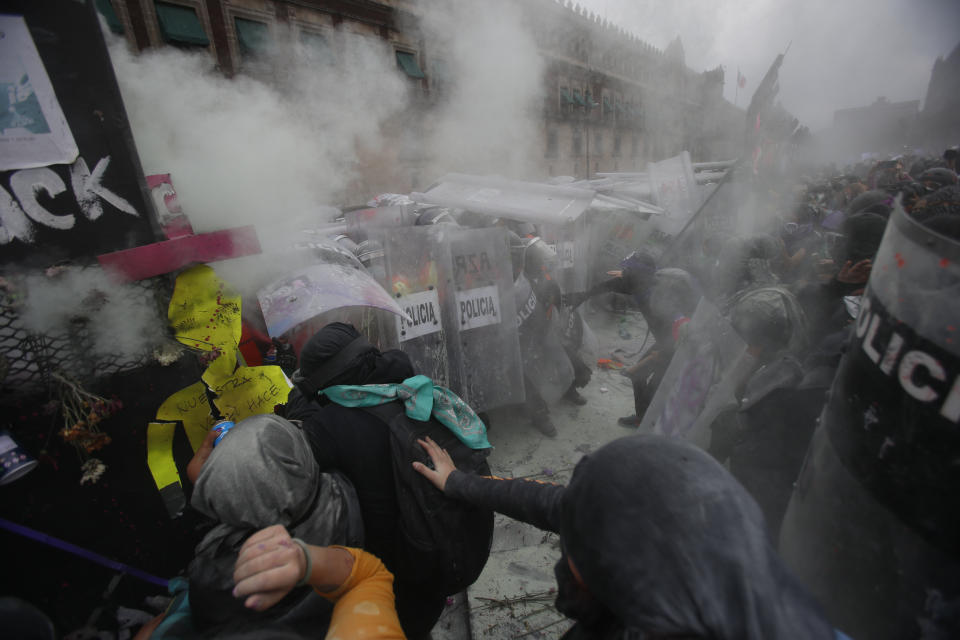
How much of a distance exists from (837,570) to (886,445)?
0.36m

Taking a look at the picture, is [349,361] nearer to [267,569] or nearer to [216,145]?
[267,569]

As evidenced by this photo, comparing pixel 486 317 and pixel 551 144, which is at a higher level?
pixel 551 144

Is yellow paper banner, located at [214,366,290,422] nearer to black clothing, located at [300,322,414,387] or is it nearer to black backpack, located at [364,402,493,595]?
black clothing, located at [300,322,414,387]

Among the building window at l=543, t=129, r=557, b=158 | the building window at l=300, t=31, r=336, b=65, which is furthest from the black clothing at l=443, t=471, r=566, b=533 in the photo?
the building window at l=543, t=129, r=557, b=158

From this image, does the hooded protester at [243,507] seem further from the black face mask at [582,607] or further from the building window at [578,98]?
the building window at [578,98]

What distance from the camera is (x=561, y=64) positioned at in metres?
19.8

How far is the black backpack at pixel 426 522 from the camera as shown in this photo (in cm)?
148

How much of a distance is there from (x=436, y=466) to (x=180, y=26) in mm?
14351

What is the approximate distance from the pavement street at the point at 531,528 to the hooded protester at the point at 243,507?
150 cm

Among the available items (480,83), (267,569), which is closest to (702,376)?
(267,569)

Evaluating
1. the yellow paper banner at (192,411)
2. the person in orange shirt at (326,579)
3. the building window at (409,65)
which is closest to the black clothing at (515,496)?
the person in orange shirt at (326,579)

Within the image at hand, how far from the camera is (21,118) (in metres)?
1.15

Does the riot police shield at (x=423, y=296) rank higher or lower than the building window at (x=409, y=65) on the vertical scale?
lower

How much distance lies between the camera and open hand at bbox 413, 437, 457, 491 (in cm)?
148
